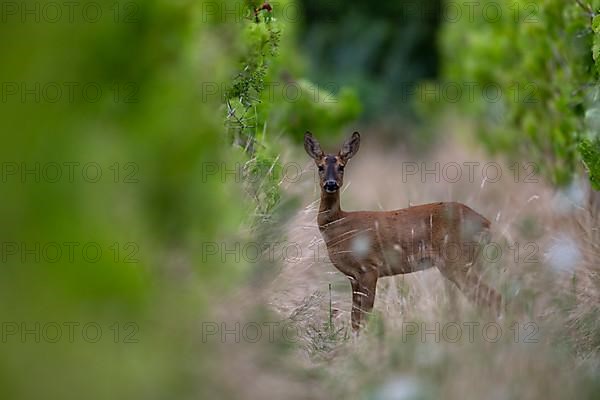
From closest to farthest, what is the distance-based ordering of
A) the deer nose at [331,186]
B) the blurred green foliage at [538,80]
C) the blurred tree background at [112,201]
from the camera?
the blurred tree background at [112,201], the deer nose at [331,186], the blurred green foliage at [538,80]

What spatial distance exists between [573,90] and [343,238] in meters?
2.29

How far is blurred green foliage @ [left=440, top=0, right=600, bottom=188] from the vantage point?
676 centimetres

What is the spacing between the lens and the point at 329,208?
5906 mm

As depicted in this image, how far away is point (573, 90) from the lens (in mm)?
7066

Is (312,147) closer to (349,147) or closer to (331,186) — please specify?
(349,147)

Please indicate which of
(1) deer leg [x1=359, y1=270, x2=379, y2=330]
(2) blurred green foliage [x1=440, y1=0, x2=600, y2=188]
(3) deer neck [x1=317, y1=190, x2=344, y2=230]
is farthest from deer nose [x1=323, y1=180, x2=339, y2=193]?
(2) blurred green foliage [x1=440, y1=0, x2=600, y2=188]

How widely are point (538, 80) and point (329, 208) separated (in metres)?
3.20

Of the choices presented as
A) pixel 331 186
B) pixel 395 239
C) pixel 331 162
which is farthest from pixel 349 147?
pixel 395 239

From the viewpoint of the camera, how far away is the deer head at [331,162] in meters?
5.82

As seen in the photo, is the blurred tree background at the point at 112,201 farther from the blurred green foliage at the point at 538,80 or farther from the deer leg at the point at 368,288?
the blurred green foliage at the point at 538,80

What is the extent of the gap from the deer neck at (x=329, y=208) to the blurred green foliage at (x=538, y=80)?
1.33m

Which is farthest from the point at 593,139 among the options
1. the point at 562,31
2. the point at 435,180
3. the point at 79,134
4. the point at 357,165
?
the point at 357,165

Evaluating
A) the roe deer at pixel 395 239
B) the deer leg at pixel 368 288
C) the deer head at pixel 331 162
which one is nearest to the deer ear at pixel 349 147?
the deer head at pixel 331 162

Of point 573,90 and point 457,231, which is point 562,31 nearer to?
point 573,90
